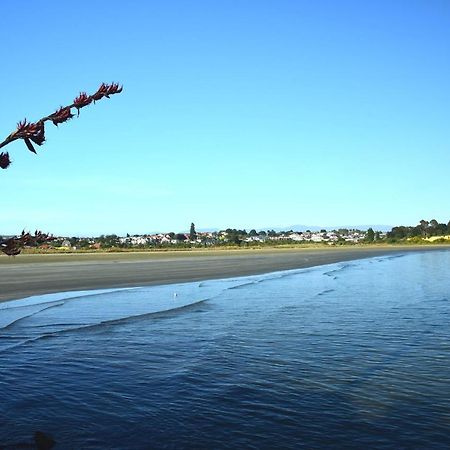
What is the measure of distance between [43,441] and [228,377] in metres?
3.79

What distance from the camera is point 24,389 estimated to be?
8711 millimetres

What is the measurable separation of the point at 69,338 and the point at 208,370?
5076mm

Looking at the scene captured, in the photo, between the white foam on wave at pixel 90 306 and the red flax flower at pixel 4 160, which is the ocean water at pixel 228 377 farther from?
the red flax flower at pixel 4 160

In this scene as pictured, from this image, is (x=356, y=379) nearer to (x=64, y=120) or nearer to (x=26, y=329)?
(x=64, y=120)

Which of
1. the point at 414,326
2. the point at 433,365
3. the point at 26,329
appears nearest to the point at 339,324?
the point at 414,326

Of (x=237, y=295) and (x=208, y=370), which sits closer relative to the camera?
(x=208, y=370)

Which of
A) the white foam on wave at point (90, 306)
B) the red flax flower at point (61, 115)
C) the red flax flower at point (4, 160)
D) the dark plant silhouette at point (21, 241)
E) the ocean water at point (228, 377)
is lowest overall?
the ocean water at point (228, 377)

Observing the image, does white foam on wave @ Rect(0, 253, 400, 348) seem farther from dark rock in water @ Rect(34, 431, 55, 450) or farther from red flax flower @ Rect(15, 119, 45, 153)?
red flax flower @ Rect(15, 119, 45, 153)

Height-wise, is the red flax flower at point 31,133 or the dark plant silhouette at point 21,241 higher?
the red flax flower at point 31,133

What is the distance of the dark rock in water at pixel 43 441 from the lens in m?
6.16

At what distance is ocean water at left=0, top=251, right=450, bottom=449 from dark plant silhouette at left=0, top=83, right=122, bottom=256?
13.0ft

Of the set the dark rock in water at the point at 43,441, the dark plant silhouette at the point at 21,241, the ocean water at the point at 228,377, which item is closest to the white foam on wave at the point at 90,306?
the ocean water at the point at 228,377

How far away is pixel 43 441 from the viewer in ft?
20.8

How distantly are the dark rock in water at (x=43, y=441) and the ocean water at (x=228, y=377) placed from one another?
0.31ft
